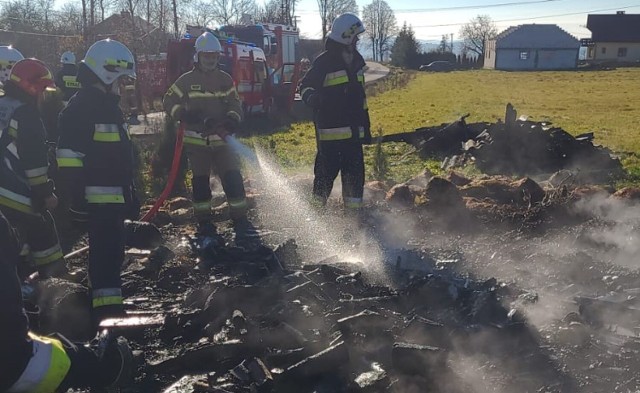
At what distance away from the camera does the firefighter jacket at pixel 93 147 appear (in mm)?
4262

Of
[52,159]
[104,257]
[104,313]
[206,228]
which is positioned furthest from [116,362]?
[52,159]

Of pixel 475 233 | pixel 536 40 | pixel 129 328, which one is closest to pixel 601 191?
pixel 475 233

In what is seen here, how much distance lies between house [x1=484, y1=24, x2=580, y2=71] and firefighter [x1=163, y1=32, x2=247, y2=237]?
62504 millimetres

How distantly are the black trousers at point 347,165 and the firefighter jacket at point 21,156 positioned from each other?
9.48 ft

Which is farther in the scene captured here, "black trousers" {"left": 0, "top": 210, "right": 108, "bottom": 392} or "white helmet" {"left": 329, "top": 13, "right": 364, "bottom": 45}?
"white helmet" {"left": 329, "top": 13, "right": 364, "bottom": 45}

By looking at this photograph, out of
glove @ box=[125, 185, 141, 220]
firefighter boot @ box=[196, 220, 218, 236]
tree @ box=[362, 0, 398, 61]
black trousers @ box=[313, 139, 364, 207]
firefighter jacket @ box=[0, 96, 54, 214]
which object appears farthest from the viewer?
tree @ box=[362, 0, 398, 61]

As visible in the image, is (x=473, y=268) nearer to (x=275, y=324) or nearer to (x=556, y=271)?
(x=556, y=271)

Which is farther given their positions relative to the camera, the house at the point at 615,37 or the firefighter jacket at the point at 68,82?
→ the house at the point at 615,37

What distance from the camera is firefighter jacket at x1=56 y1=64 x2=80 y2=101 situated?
929 cm

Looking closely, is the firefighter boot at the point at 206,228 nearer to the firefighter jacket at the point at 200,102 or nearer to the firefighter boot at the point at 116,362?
the firefighter jacket at the point at 200,102

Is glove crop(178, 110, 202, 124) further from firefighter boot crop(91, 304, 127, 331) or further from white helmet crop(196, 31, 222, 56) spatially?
firefighter boot crop(91, 304, 127, 331)

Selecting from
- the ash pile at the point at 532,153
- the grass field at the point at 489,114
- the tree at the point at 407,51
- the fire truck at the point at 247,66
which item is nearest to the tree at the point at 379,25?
the tree at the point at 407,51

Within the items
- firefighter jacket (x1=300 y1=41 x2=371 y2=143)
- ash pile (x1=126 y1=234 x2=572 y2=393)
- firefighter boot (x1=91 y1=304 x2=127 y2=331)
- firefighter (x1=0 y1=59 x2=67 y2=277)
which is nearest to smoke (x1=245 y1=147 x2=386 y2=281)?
ash pile (x1=126 y1=234 x2=572 y2=393)

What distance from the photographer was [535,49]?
64688 millimetres
